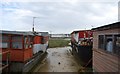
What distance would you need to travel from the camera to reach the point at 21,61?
1168 cm

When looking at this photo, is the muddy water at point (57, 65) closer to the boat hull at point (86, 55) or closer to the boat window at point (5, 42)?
the boat hull at point (86, 55)

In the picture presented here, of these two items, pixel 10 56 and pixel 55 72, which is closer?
Answer: pixel 10 56

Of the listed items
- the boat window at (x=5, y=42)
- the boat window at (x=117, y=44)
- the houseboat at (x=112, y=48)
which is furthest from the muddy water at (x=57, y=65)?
the boat window at (x=117, y=44)

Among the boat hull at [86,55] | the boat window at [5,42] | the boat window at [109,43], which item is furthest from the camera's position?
the boat hull at [86,55]

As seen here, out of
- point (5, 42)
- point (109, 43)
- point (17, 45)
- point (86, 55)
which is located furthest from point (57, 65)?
point (109, 43)

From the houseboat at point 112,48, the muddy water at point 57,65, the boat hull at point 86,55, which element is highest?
the houseboat at point 112,48

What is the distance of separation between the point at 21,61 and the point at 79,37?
10.6 m

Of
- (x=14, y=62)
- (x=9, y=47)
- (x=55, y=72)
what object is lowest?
(x=55, y=72)

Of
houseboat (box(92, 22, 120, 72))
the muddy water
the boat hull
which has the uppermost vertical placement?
houseboat (box(92, 22, 120, 72))

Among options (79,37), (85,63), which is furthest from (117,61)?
(79,37)

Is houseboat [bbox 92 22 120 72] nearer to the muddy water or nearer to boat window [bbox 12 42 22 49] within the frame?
boat window [bbox 12 42 22 49]

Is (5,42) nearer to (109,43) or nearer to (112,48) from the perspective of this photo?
(109,43)

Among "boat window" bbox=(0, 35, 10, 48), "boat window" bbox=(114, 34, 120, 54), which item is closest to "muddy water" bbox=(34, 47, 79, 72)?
"boat window" bbox=(0, 35, 10, 48)

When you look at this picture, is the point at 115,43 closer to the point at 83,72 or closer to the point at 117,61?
the point at 117,61
